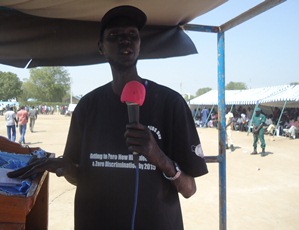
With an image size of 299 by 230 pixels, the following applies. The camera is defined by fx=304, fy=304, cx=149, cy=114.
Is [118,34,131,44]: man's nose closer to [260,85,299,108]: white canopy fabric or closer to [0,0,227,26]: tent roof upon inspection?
[0,0,227,26]: tent roof

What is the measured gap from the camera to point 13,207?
1.17m

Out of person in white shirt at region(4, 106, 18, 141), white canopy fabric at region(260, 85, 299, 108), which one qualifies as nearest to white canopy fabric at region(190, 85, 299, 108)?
white canopy fabric at region(260, 85, 299, 108)

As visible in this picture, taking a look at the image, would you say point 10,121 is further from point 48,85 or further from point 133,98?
point 48,85

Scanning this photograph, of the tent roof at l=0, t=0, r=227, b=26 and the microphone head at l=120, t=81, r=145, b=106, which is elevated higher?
the tent roof at l=0, t=0, r=227, b=26

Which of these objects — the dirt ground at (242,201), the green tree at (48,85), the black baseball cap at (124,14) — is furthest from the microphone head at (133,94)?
the green tree at (48,85)

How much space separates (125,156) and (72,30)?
5.76 ft

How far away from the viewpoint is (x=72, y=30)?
2.73 metres

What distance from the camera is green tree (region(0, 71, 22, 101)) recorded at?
72750 mm

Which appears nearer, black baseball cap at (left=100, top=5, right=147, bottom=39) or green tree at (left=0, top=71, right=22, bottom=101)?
black baseball cap at (left=100, top=5, right=147, bottom=39)

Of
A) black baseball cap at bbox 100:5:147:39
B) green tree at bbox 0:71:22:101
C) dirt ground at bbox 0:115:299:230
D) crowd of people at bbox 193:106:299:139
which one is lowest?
dirt ground at bbox 0:115:299:230

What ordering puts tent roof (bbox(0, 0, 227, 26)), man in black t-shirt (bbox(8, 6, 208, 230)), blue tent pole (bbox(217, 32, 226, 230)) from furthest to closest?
blue tent pole (bbox(217, 32, 226, 230)) < tent roof (bbox(0, 0, 227, 26)) < man in black t-shirt (bbox(8, 6, 208, 230))

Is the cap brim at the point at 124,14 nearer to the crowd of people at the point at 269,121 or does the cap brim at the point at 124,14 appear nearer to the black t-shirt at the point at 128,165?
the black t-shirt at the point at 128,165

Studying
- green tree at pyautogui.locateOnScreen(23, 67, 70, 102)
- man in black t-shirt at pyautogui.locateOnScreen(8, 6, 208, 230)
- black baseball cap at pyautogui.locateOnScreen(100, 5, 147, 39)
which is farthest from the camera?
green tree at pyautogui.locateOnScreen(23, 67, 70, 102)

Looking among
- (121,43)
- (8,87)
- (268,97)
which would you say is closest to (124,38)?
(121,43)
